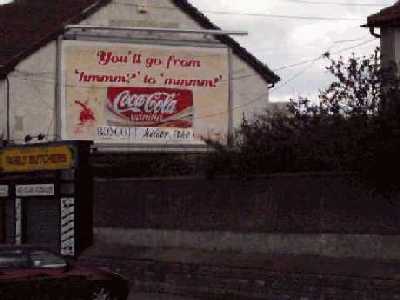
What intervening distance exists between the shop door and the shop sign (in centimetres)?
99

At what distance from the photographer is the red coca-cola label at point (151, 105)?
1783 inches

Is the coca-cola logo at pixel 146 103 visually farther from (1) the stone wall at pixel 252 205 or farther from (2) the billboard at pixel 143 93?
(1) the stone wall at pixel 252 205

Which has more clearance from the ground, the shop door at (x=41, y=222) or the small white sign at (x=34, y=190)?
the small white sign at (x=34, y=190)

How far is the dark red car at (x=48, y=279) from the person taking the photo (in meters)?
19.6

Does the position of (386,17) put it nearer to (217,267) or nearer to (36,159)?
(217,267)

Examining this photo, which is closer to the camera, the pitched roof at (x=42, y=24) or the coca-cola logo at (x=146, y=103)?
the pitched roof at (x=42, y=24)

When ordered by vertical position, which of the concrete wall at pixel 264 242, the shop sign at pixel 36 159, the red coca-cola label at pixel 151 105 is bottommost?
the concrete wall at pixel 264 242

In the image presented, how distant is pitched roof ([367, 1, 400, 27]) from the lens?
28.6m

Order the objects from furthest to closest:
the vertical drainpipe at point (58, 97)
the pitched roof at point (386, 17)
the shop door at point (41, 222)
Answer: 1. the vertical drainpipe at point (58, 97)
2. the shop door at point (41, 222)
3. the pitched roof at point (386, 17)

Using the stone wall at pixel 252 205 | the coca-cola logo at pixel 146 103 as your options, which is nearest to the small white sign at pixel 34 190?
the stone wall at pixel 252 205

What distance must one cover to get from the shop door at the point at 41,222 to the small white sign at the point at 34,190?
6.6 inches

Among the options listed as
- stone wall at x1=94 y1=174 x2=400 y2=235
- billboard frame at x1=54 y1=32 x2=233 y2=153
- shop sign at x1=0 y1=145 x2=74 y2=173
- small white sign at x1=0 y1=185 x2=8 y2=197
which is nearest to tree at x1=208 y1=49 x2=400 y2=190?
stone wall at x1=94 y1=174 x2=400 y2=235

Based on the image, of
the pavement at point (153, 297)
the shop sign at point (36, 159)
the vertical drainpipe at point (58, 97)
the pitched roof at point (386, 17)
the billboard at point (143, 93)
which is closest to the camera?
the pavement at point (153, 297)

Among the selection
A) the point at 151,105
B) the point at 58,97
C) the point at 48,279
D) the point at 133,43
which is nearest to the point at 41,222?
the point at 48,279
